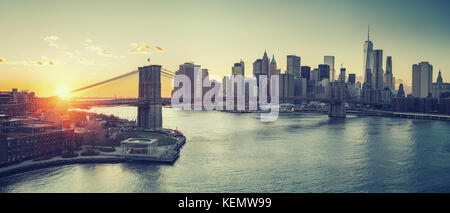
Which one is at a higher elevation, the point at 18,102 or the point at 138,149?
the point at 18,102

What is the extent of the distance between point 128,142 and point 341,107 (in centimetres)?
5099

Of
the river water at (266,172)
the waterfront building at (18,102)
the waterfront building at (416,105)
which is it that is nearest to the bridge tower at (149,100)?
the river water at (266,172)

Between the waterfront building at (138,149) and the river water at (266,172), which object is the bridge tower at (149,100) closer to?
the river water at (266,172)

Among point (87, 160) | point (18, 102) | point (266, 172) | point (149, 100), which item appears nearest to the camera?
point (266, 172)

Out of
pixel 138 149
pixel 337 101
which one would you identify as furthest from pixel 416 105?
pixel 138 149

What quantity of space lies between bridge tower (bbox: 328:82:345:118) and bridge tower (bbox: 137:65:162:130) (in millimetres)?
40427

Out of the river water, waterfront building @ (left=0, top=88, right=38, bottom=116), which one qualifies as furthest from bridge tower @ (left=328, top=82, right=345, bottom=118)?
waterfront building @ (left=0, top=88, right=38, bottom=116)

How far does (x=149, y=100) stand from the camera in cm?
3031

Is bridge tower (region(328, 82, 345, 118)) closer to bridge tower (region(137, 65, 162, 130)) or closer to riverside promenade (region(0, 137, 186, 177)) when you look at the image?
bridge tower (region(137, 65, 162, 130))

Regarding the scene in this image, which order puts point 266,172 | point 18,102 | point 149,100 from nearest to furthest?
point 266,172, point 149,100, point 18,102

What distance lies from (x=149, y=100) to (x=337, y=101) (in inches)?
1672

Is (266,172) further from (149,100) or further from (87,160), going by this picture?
(149,100)

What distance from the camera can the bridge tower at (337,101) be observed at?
61456 millimetres
